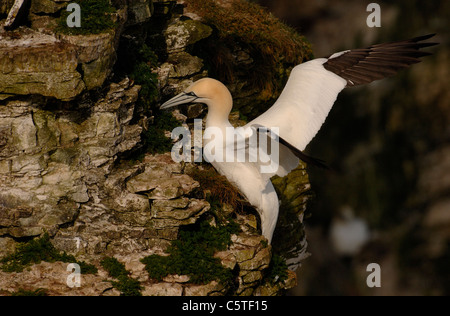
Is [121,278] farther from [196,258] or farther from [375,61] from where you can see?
[375,61]

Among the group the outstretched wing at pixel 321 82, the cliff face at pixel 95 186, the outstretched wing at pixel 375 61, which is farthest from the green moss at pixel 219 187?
the outstretched wing at pixel 375 61

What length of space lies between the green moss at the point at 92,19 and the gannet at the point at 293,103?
1327 millimetres

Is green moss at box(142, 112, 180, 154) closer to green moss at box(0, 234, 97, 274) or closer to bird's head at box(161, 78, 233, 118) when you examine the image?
bird's head at box(161, 78, 233, 118)

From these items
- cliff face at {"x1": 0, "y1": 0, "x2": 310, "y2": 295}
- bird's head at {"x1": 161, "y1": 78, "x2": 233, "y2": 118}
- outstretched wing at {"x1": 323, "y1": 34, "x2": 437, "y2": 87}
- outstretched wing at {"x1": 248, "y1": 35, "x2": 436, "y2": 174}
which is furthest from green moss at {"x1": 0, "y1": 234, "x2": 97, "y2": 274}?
outstretched wing at {"x1": 323, "y1": 34, "x2": 437, "y2": 87}

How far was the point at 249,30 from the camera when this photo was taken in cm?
1228

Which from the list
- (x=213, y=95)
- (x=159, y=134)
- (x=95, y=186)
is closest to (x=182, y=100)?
(x=213, y=95)

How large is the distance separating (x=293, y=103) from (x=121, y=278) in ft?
10.0

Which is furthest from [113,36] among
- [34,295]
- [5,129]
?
[34,295]

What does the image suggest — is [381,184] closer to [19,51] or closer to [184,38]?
[184,38]

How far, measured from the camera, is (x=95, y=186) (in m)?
8.94

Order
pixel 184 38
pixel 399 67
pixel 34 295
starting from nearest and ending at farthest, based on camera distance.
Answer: pixel 34 295 < pixel 399 67 < pixel 184 38

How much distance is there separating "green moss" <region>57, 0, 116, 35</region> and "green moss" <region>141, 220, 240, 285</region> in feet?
8.71

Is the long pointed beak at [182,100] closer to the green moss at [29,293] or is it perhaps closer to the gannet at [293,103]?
the gannet at [293,103]

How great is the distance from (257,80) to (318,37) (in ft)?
14.7
